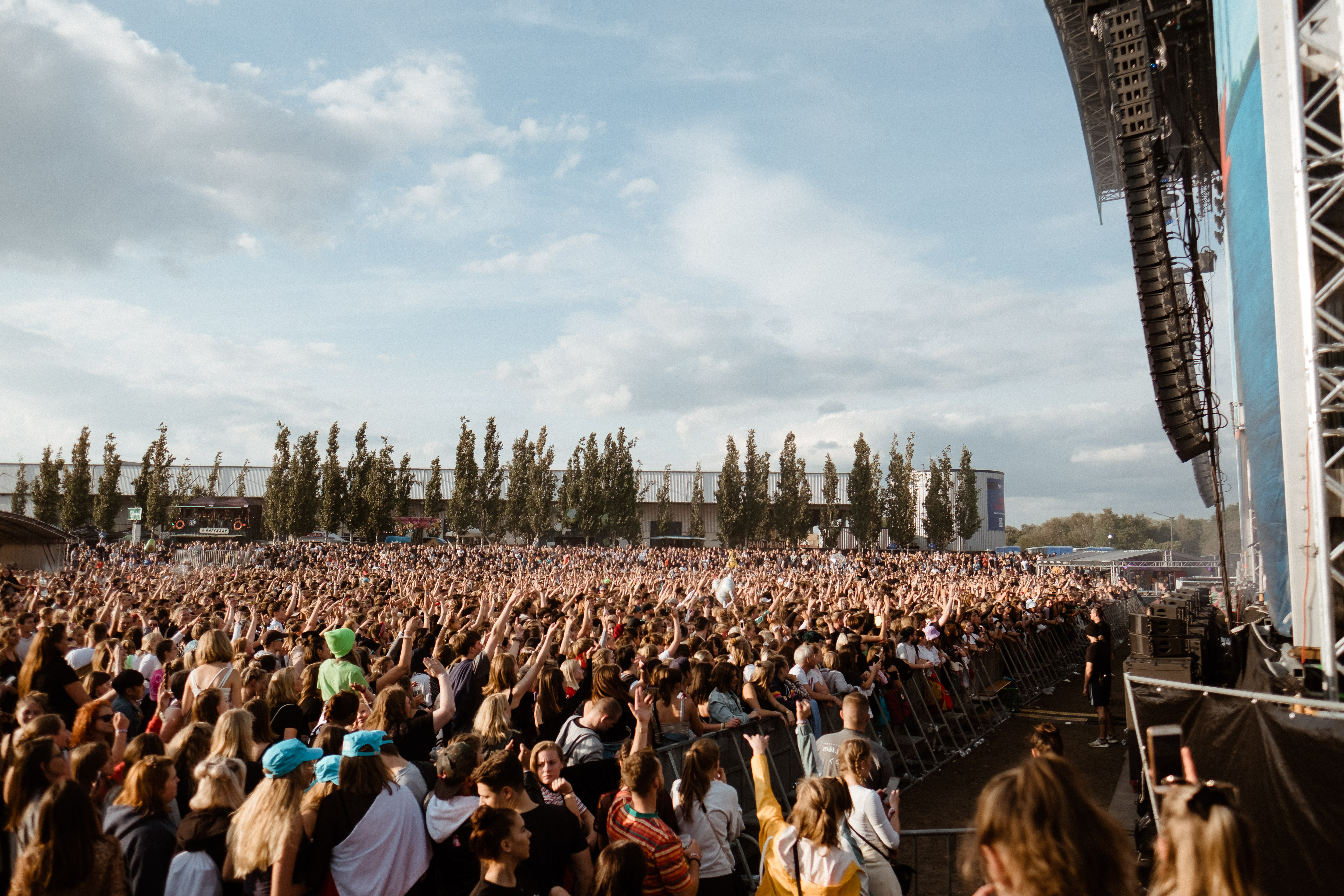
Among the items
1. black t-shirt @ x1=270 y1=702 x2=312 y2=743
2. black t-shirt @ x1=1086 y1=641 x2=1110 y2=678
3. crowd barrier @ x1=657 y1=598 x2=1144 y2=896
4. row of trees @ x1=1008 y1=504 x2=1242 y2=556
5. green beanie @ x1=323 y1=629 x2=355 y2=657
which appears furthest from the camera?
row of trees @ x1=1008 y1=504 x2=1242 y2=556

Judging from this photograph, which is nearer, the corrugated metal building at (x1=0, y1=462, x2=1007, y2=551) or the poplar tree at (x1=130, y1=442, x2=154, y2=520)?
the poplar tree at (x1=130, y1=442, x2=154, y2=520)

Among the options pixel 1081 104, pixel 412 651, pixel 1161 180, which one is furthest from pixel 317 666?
pixel 1081 104

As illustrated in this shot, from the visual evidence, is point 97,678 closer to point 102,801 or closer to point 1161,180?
point 102,801

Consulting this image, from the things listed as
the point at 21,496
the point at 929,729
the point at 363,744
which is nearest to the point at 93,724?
the point at 363,744

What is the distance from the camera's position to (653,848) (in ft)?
13.5

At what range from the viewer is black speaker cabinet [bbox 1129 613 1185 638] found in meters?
10.1

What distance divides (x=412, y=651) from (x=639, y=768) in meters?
4.42

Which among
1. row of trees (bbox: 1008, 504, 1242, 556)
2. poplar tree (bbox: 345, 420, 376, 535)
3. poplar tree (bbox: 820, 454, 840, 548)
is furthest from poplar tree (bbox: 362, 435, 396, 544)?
row of trees (bbox: 1008, 504, 1242, 556)

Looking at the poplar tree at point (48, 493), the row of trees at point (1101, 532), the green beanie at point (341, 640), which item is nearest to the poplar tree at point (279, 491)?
the poplar tree at point (48, 493)

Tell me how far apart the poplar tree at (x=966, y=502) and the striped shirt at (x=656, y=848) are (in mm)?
65337

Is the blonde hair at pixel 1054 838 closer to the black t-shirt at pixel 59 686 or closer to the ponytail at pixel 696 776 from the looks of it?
the ponytail at pixel 696 776

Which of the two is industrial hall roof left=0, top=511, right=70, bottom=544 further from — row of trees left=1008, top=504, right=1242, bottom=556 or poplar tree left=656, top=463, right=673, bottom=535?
row of trees left=1008, top=504, right=1242, bottom=556

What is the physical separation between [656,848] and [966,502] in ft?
220

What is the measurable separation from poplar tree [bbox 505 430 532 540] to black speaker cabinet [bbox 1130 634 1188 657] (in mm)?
47395
